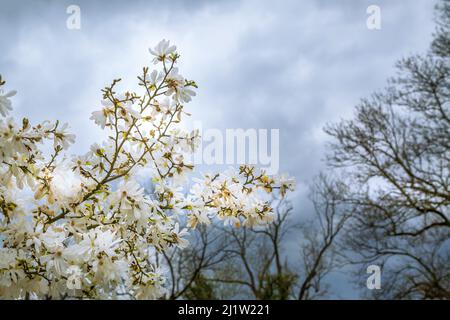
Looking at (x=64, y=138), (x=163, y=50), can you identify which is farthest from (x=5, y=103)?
(x=163, y=50)

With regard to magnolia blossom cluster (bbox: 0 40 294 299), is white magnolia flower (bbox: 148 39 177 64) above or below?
above

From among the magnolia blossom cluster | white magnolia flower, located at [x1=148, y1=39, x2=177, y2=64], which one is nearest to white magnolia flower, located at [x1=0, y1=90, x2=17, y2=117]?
the magnolia blossom cluster

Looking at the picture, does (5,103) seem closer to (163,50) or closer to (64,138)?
(64,138)

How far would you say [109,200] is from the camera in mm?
1609

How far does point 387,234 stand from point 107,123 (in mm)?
9193

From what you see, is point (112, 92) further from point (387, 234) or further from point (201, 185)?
point (387, 234)

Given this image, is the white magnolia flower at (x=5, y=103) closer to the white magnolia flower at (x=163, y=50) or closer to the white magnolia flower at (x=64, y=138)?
the white magnolia flower at (x=64, y=138)

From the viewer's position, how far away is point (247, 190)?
196 cm

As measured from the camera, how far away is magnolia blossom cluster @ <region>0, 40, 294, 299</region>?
1492 millimetres

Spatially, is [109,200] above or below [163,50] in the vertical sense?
below

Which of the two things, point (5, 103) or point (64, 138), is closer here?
point (5, 103)

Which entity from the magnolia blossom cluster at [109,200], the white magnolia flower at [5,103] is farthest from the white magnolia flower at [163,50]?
the white magnolia flower at [5,103]

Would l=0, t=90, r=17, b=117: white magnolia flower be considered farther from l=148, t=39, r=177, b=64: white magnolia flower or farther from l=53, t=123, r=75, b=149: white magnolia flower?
l=148, t=39, r=177, b=64: white magnolia flower
